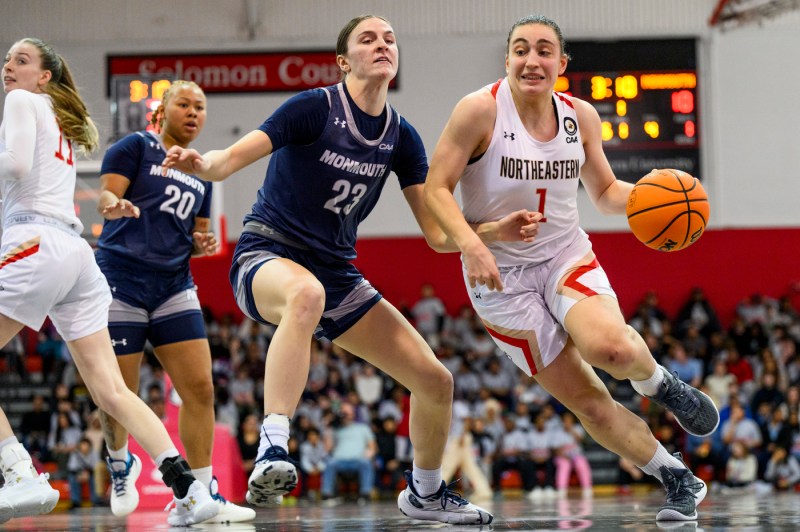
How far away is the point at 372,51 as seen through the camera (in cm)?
497

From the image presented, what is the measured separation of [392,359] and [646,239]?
1.40 meters

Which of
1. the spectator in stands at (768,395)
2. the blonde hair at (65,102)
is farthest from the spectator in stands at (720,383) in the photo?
the blonde hair at (65,102)

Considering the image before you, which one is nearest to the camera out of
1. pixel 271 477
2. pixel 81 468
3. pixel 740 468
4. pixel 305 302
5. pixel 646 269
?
pixel 271 477

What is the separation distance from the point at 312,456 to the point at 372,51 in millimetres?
10953

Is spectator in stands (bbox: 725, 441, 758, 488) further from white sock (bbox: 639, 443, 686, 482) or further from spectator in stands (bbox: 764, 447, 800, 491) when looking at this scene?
Answer: white sock (bbox: 639, 443, 686, 482)

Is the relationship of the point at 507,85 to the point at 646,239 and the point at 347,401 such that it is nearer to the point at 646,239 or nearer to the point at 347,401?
the point at 646,239

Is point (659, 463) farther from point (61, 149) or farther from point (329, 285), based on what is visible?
point (61, 149)

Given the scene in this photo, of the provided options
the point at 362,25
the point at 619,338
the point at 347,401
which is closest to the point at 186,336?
the point at 362,25

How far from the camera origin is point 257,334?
1769 centimetres

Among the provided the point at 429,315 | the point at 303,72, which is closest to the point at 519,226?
A: the point at 429,315

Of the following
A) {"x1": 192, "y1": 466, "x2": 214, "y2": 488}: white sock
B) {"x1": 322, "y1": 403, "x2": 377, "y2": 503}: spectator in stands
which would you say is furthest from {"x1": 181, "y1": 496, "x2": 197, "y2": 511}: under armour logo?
{"x1": 322, "y1": 403, "x2": 377, "y2": 503}: spectator in stands

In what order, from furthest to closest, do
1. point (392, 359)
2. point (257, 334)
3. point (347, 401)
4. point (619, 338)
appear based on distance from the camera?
point (257, 334), point (347, 401), point (392, 359), point (619, 338)

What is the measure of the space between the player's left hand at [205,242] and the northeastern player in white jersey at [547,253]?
1598 millimetres

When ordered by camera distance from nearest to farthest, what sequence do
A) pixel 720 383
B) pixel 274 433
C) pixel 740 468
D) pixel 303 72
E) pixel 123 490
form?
pixel 274 433 < pixel 123 490 < pixel 740 468 < pixel 720 383 < pixel 303 72
